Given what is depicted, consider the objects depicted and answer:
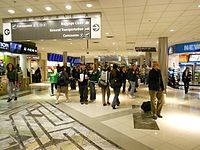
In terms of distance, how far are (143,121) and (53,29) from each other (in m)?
3.86

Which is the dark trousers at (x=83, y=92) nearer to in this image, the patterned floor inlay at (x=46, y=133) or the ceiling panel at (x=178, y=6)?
the patterned floor inlay at (x=46, y=133)

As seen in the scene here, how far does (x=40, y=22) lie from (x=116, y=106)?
12.8ft

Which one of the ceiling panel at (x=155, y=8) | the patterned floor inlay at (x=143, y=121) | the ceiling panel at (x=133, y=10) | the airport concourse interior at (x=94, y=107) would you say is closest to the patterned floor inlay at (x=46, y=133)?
the airport concourse interior at (x=94, y=107)

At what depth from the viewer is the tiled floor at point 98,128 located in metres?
3.59

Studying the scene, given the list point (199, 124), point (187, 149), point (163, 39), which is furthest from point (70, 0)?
point (163, 39)

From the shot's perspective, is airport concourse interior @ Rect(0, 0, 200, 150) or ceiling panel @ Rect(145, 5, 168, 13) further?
ceiling panel @ Rect(145, 5, 168, 13)

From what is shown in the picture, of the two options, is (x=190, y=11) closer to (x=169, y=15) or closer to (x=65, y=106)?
(x=169, y=15)

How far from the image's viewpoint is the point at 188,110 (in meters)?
6.32

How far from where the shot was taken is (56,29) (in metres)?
5.78

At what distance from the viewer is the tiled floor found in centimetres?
359

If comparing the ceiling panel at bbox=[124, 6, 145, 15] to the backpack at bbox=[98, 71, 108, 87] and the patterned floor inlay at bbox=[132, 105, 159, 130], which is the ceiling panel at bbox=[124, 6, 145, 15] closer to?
the backpack at bbox=[98, 71, 108, 87]

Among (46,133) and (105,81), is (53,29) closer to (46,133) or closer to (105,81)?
(105,81)

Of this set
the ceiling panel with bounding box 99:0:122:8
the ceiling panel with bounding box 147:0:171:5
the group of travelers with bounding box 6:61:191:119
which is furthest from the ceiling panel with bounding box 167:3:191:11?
the group of travelers with bounding box 6:61:191:119

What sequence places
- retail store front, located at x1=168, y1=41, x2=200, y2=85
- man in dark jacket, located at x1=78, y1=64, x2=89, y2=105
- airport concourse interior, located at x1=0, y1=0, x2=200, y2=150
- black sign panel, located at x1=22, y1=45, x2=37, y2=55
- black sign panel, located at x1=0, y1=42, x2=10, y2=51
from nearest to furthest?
airport concourse interior, located at x1=0, y1=0, x2=200, y2=150, man in dark jacket, located at x1=78, y1=64, x2=89, y2=105, black sign panel, located at x1=0, y1=42, x2=10, y2=51, black sign panel, located at x1=22, y1=45, x2=37, y2=55, retail store front, located at x1=168, y1=41, x2=200, y2=85
